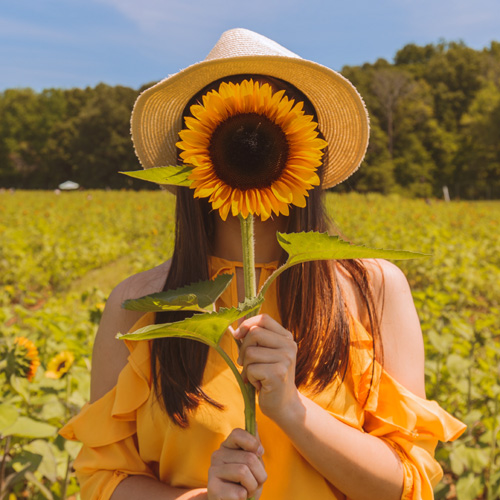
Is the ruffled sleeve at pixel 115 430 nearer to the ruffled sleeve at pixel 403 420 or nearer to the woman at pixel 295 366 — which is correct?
the woman at pixel 295 366

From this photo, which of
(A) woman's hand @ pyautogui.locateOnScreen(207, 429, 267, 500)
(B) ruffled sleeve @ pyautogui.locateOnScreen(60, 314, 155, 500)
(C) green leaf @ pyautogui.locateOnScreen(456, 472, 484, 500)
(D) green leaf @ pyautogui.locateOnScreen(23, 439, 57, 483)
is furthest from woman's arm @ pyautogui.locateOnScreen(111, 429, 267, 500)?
(C) green leaf @ pyautogui.locateOnScreen(456, 472, 484, 500)

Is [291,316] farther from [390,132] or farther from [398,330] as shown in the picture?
[390,132]

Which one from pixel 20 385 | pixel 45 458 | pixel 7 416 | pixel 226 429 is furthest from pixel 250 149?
pixel 20 385

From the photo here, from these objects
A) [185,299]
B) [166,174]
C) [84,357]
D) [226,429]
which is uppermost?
[166,174]

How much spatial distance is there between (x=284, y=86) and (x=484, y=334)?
2.21 metres

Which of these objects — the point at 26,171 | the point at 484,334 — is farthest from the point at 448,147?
the point at 484,334

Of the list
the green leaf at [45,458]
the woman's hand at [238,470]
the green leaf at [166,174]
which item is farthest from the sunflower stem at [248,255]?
the green leaf at [45,458]

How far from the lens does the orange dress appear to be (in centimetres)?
114

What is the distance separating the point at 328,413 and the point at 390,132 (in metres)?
46.3

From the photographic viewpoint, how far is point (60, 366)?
2205 millimetres

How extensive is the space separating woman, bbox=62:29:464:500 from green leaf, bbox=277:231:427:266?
423 millimetres

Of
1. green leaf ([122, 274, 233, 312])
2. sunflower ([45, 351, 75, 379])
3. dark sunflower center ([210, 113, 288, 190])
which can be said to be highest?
dark sunflower center ([210, 113, 288, 190])

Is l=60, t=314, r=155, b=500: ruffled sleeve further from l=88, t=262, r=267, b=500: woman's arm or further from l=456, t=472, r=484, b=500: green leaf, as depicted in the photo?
l=456, t=472, r=484, b=500: green leaf

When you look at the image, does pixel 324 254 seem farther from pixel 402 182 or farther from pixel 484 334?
pixel 402 182
